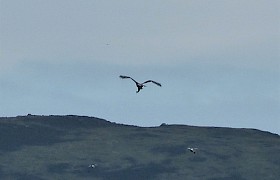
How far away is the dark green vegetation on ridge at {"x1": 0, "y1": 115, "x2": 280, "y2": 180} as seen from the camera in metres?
164

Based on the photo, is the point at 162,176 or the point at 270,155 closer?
the point at 162,176

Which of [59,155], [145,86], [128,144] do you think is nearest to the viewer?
[145,86]

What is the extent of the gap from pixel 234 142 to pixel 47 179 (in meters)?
48.9

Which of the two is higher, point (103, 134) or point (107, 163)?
point (103, 134)

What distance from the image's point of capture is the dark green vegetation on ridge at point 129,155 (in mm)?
163875

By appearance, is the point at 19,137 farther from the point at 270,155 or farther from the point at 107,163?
the point at 270,155

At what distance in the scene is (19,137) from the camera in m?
189

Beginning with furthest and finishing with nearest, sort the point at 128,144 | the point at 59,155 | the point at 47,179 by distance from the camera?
the point at 128,144
the point at 59,155
the point at 47,179

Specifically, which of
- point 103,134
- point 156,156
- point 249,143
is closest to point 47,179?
point 156,156

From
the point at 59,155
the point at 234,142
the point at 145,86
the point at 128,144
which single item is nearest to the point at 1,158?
the point at 59,155

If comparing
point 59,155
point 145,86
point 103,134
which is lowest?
point 145,86

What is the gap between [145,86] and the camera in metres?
112

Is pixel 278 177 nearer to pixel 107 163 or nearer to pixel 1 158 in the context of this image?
pixel 107 163

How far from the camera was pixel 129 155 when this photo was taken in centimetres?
17625
